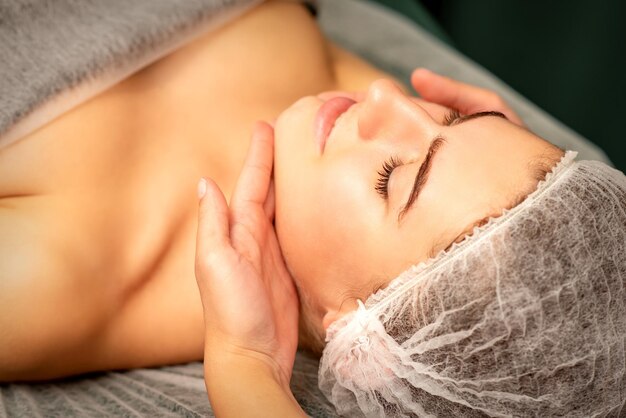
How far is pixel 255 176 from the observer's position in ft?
3.94

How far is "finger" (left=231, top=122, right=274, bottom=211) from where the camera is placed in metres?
1.19

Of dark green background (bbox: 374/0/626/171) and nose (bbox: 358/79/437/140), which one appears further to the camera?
dark green background (bbox: 374/0/626/171)

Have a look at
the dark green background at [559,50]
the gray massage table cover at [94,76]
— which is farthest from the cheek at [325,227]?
the dark green background at [559,50]

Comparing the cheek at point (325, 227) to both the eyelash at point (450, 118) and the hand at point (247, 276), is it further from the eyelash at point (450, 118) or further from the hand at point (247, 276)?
the eyelash at point (450, 118)

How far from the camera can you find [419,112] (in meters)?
1.08

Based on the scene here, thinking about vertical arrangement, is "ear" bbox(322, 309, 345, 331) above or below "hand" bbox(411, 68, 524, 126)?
below

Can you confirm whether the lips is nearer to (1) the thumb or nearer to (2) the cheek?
(2) the cheek

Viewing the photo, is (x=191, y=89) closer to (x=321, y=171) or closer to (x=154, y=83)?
(x=154, y=83)

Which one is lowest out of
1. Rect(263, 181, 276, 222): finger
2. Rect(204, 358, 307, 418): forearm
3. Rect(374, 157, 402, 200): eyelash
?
Rect(204, 358, 307, 418): forearm

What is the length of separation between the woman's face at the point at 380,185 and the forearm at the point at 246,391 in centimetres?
15

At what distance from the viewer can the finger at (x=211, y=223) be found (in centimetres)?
108

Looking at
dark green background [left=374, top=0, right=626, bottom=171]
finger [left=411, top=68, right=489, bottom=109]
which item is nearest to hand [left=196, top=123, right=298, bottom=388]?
finger [left=411, top=68, right=489, bottom=109]

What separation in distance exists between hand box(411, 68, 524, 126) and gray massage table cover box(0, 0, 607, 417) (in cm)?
39

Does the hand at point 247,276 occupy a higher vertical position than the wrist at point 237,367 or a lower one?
higher
